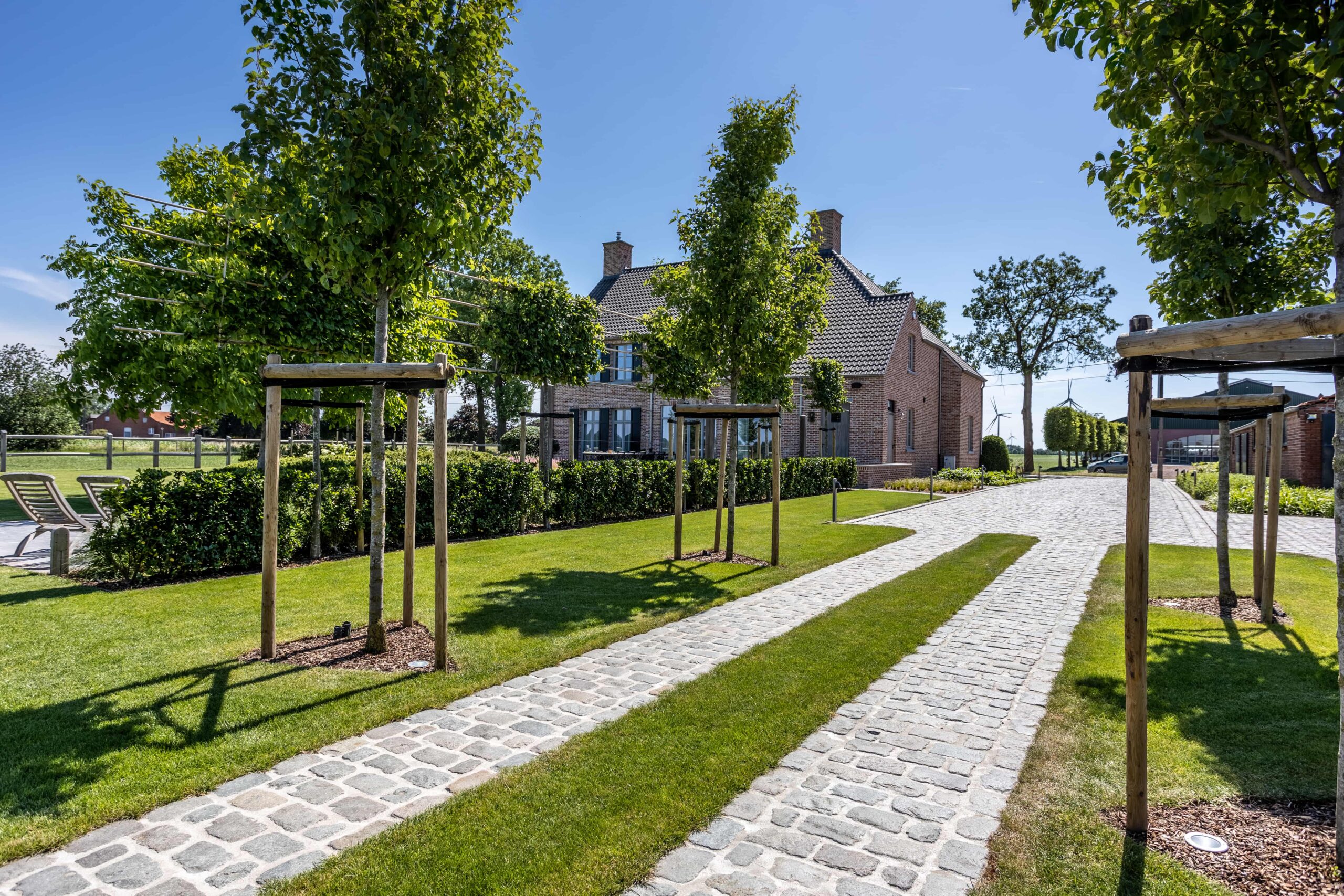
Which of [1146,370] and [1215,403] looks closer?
[1146,370]

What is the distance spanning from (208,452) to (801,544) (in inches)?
798

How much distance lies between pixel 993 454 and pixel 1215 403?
31.9 m

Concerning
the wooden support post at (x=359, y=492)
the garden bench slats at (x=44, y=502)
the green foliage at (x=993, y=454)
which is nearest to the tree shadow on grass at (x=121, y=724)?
the wooden support post at (x=359, y=492)

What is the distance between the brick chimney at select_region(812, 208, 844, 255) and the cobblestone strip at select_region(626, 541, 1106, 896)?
26.2 m

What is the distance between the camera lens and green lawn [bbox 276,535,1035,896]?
2504mm

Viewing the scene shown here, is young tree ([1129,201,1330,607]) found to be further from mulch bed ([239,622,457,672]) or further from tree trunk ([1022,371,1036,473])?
tree trunk ([1022,371,1036,473])

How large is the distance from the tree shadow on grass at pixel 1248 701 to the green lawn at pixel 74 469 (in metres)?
10.4

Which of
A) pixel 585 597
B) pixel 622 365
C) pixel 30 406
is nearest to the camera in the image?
pixel 585 597

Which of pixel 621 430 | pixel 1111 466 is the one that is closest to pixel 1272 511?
pixel 621 430

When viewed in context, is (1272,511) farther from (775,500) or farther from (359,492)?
(359,492)

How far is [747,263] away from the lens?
8805mm

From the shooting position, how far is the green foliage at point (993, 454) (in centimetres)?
3472

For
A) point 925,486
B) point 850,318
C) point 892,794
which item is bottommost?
point 892,794

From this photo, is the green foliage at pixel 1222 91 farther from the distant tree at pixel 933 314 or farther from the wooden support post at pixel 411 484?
the distant tree at pixel 933 314
